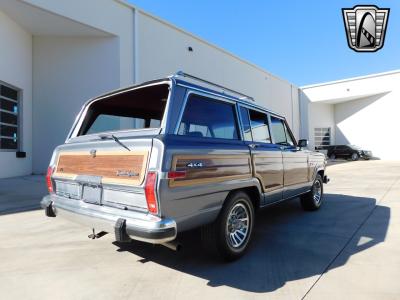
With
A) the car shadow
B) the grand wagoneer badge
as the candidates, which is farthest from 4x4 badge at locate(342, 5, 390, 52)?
the grand wagoneer badge

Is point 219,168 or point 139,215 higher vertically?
point 219,168

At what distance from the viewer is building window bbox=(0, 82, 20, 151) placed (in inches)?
457

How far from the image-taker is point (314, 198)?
6.44 metres

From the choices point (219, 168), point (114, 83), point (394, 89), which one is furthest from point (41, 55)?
point (394, 89)

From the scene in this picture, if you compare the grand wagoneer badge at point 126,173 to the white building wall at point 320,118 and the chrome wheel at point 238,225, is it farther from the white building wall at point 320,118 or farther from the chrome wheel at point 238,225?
the white building wall at point 320,118

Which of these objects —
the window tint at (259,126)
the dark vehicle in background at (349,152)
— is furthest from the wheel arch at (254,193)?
the dark vehicle in background at (349,152)

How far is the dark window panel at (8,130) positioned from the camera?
11.6m

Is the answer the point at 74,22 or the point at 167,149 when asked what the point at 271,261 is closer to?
the point at 167,149

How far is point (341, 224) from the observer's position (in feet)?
17.9

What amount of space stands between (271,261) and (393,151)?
28400mm

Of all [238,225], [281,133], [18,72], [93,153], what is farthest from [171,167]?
[18,72]

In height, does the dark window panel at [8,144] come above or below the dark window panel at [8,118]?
below

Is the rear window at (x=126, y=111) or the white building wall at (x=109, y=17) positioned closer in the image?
the rear window at (x=126, y=111)

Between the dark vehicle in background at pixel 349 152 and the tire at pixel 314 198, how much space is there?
898 inches
